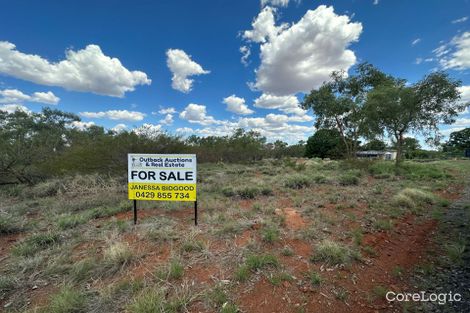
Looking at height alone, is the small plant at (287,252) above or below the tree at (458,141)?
below

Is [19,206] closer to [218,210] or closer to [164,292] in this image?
[218,210]

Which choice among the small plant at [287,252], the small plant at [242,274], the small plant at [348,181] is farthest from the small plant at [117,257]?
the small plant at [348,181]

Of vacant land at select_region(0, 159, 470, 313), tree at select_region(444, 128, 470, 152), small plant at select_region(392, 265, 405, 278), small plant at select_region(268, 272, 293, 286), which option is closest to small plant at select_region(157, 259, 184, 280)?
vacant land at select_region(0, 159, 470, 313)

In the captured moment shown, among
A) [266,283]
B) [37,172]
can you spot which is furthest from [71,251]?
[37,172]

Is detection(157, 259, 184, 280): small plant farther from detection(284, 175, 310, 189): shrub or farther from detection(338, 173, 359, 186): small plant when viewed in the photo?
detection(338, 173, 359, 186): small plant

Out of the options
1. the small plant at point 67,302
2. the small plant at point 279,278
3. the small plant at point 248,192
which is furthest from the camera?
the small plant at point 248,192

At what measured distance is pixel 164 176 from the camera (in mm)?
4918

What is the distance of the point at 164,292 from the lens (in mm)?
2645

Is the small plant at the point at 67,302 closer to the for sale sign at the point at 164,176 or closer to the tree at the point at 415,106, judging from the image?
the for sale sign at the point at 164,176

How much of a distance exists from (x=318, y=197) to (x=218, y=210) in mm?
3650

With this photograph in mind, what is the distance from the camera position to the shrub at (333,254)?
3.40 metres

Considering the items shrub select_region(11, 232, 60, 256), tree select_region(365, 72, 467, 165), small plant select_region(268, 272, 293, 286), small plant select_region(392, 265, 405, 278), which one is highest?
tree select_region(365, 72, 467, 165)

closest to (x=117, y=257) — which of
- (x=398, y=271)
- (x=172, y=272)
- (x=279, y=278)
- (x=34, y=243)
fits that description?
(x=172, y=272)

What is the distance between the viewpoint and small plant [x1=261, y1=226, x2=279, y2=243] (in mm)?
4043
